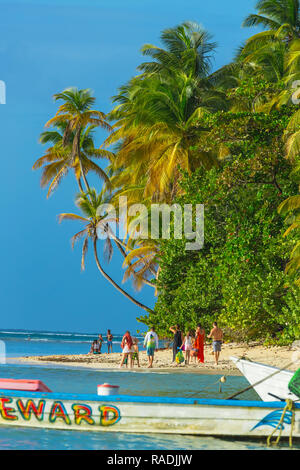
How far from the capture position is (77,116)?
4238 centimetres

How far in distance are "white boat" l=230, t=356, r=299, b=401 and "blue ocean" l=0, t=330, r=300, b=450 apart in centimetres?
180

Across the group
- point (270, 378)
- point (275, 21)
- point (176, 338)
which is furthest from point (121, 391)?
point (275, 21)

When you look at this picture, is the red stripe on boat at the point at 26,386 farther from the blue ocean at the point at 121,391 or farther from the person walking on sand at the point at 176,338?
the person walking on sand at the point at 176,338

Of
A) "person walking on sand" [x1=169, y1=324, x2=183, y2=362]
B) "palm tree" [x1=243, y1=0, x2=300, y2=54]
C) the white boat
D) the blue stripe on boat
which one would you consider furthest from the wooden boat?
"palm tree" [x1=243, y1=0, x2=300, y2=54]

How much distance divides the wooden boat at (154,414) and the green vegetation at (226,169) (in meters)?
9.16

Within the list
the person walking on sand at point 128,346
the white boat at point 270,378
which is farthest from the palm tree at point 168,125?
the white boat at point 270,378

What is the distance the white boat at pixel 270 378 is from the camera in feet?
44.3

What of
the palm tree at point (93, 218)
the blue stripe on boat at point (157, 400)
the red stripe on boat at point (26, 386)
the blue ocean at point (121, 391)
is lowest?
the blue ocean at point (121, 391)

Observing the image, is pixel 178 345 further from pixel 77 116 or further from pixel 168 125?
pixel 77 116

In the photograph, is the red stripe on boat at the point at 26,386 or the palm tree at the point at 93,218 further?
the palm tree at the point at 93,218

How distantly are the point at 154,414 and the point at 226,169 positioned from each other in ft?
47.5

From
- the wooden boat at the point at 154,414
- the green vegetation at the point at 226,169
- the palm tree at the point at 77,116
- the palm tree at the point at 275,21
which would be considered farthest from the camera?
the palm tree at the point at 77,116

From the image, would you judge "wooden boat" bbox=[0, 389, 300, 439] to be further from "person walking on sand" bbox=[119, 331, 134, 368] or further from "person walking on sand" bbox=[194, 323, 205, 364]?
"person walking on sand" bbox=[194, 323, 205, 364]

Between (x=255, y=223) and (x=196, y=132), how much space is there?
600 centimetres
